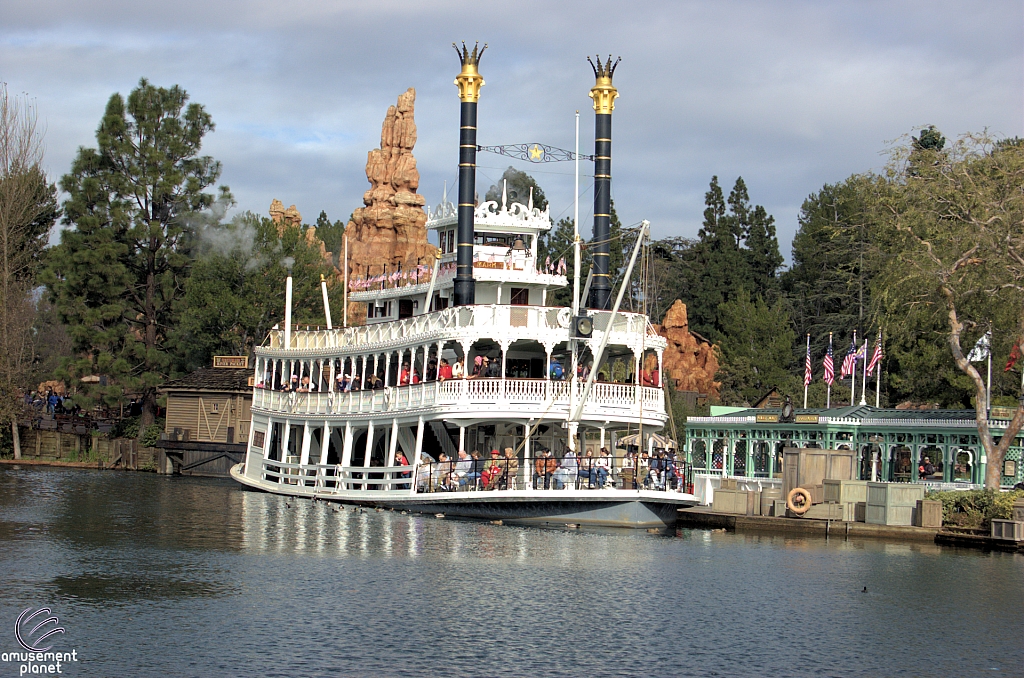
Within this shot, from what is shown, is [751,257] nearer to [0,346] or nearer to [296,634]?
[0,346]

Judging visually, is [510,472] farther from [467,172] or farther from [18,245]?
[18,245]

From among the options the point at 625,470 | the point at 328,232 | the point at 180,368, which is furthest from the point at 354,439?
the point at 328,232

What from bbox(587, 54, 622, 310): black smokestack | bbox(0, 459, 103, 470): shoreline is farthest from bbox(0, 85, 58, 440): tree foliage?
bbox(587, 54, 622, 310): black smokestack

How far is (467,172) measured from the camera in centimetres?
4125

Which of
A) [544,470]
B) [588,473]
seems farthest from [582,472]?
[544,470]

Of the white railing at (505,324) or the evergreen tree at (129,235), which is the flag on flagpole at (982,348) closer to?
the white railing at (505,324)

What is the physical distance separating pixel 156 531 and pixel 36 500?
929 cm

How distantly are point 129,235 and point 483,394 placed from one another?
35.6 m

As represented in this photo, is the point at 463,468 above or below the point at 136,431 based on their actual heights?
below

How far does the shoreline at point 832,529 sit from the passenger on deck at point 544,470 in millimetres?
4897

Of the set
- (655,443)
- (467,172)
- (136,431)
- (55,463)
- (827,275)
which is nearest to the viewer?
(655,443)

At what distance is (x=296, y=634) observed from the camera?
2002cm

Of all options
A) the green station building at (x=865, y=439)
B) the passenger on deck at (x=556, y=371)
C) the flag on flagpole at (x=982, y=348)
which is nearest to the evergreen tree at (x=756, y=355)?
the flag on flagpole at (x=982, y=348)

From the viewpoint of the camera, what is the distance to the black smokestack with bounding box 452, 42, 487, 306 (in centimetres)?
3950
